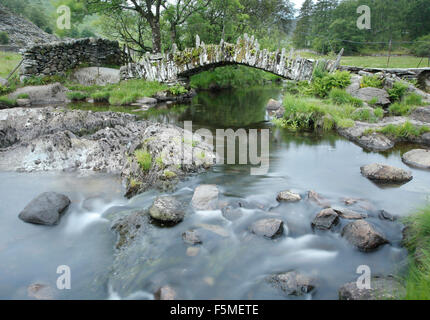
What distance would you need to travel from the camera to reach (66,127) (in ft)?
33.7

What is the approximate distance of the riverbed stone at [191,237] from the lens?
15.8ft

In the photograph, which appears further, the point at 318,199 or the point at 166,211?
the point at 318,199

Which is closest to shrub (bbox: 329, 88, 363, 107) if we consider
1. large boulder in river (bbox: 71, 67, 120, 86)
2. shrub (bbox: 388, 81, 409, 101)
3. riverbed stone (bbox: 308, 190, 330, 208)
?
shrub (bbox: 388, 81, 409, 101)

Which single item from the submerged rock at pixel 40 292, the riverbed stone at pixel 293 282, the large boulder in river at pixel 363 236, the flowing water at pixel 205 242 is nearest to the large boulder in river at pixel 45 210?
the flowing water at pixel 205 242

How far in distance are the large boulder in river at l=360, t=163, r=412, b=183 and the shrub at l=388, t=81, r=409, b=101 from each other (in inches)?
275

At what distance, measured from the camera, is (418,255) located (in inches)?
162

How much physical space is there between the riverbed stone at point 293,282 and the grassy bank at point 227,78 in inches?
878

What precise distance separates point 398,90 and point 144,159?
11384mm

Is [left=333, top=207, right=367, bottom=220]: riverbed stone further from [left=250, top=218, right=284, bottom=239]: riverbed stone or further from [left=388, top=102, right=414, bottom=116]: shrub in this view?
[left=388, top=102, right=414, bottom=116]: shrub

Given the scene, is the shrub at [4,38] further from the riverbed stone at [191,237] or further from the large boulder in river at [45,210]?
the riverbed stone at [191,237]

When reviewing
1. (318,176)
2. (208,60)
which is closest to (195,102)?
(208,60)

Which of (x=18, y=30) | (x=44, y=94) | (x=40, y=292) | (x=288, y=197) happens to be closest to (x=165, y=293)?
(x=40, y=292)

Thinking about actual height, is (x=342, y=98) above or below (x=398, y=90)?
below

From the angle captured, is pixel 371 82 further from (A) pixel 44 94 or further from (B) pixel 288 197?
(A) pixel 44 94
